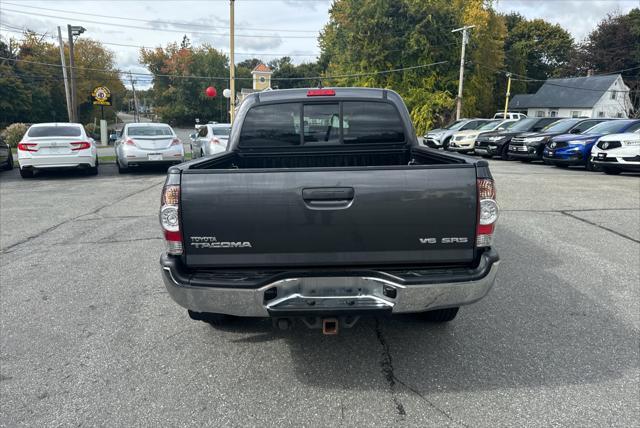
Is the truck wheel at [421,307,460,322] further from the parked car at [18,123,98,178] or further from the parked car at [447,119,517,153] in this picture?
the parked car at [447,119,517,153]

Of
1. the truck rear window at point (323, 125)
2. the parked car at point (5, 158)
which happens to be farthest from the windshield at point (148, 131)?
the truck rear window at point (323, 125)

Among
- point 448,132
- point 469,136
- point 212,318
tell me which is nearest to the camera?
point 212,318

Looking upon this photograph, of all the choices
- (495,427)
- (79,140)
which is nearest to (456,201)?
(495,427)

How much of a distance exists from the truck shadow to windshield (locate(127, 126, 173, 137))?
1156 cm

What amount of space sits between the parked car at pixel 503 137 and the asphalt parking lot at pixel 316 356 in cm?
1314

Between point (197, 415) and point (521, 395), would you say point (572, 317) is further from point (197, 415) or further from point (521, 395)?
point (197, 415)

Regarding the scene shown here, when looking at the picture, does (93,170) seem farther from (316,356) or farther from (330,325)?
(330,325)

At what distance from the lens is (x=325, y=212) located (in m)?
2.68

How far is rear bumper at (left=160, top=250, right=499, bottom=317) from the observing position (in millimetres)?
2701

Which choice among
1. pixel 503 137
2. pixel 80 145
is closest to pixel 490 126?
pixel 503 137

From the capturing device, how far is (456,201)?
8.87ft

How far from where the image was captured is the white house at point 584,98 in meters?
52.2

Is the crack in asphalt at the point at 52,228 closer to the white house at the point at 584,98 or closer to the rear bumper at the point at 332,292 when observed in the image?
the rear bumper at the point at 332,292

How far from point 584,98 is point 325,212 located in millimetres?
61009
